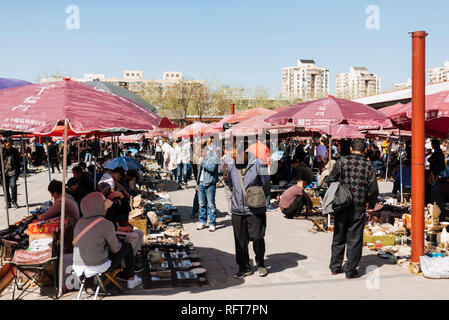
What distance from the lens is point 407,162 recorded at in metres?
11.1

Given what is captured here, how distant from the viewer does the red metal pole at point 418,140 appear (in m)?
5.86

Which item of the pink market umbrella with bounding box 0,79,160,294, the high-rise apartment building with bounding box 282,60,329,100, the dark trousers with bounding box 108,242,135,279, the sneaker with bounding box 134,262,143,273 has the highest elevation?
the high-rise apartment building with bounding box 282,60,329,100

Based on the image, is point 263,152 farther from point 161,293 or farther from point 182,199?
point 182,199

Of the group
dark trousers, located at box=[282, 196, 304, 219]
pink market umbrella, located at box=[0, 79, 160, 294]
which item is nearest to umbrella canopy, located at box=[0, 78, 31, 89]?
pink market umbrella, located at box=[0, 79, 160, 294]

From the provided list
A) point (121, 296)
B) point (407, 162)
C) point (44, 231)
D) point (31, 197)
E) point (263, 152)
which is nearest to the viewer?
point (121, 296)

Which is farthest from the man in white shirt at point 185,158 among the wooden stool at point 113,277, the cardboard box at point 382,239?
the wooden stool at point 113,277

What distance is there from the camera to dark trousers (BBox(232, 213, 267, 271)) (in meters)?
5.74

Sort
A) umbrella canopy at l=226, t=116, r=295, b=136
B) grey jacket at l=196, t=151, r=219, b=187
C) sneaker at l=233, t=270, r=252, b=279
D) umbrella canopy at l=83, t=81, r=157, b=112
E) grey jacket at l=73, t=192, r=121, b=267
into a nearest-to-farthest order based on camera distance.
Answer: grey jacket at l=73, t=192, r=121, b=267, sneaker at l=233, t=270, r=252, b=279, grey jacket at l=196, t=151, r=219, b=187, umbrella canopy at l=83, t=81, r=157, b=112, umbrella canopy at l=226, t=116, r=295, b=136

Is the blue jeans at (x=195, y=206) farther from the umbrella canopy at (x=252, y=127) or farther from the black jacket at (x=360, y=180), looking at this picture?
the black jacket at (x=360, y=180)

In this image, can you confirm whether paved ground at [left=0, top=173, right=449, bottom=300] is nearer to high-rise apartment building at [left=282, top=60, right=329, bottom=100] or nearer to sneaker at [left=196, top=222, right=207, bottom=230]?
sneaker at [left=196, top=222, right=207, bottom=230]

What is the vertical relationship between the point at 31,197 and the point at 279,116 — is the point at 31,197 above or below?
below

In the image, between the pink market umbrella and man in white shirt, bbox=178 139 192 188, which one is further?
man in white shirt, bbox=178 139 192 188
